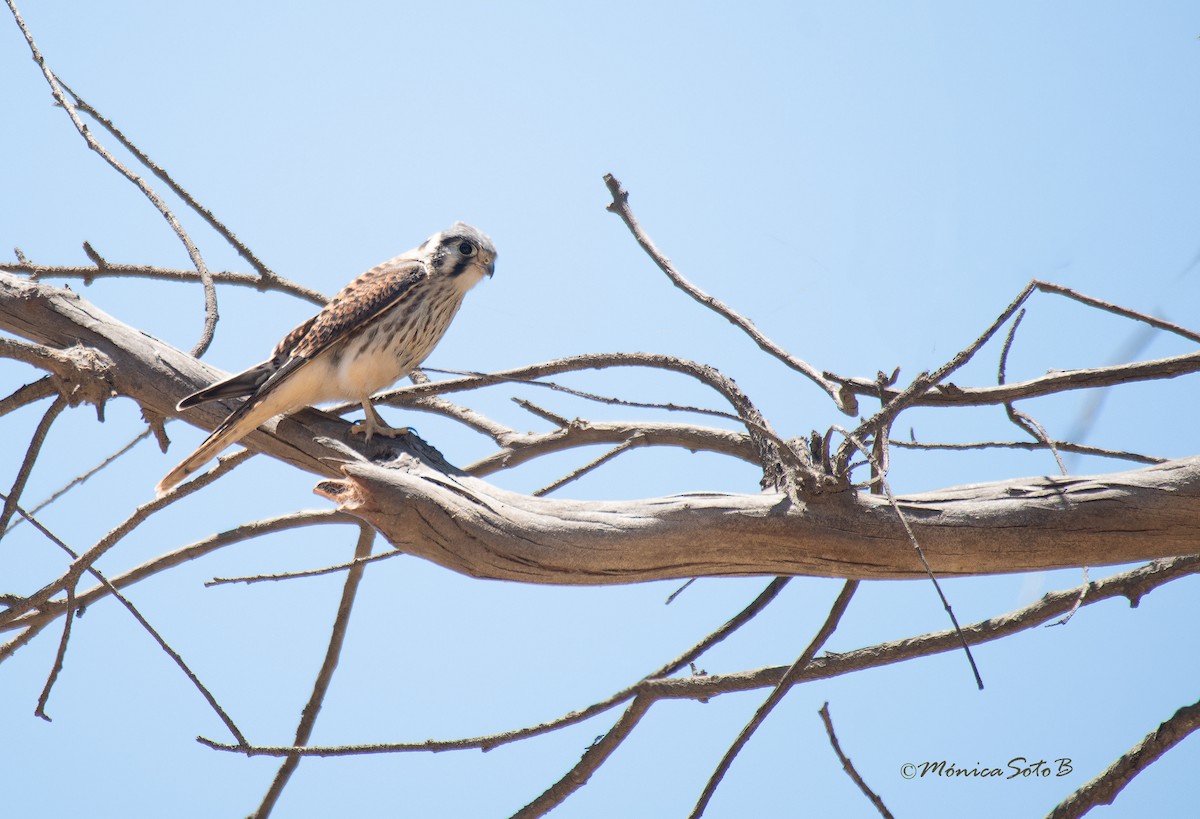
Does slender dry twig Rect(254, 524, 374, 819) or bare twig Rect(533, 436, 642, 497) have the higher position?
bare twig Rect(533, 436, 642, 497)

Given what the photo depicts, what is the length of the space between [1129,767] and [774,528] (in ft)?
2.68

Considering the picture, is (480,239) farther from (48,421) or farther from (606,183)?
(48,421)

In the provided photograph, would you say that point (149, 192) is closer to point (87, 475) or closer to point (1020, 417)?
point (87, 475)

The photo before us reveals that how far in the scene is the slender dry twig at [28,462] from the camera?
6.18 feet

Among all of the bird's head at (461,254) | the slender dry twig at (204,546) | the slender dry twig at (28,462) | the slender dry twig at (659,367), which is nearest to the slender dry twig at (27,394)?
the slender dry twig at (28,462)

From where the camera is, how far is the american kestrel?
228cm

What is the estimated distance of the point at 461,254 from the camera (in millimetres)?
3115

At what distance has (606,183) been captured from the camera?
A: 2309mm

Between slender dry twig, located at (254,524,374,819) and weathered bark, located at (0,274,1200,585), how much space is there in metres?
0.69

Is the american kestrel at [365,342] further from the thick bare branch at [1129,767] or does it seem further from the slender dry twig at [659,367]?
the thick bare branch at [1129,767]

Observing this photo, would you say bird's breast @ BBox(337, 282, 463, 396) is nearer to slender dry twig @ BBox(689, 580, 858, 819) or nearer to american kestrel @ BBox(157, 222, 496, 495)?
american kestrel @ BBox(157, 222, 496, 495)

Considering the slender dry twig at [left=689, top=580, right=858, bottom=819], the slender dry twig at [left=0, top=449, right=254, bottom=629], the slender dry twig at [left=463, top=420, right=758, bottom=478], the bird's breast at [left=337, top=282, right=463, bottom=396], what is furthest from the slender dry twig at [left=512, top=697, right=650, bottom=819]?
the bird's breast at [left=337, top=282, right=463, bottom=396]

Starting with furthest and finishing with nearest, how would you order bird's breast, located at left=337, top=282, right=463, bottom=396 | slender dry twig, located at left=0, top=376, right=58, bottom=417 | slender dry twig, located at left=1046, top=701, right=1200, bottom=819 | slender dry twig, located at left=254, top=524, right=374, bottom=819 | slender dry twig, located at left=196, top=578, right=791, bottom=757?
bird's breast, located at left=337, top=282, right=463, bottom=396 → slender dry twig, located at left=254, top=524, right=374, bottom=819 → slender dry twig, located at left=0, top=376, right=58, bottom=417 → slender dry twig, located at left=1046, top=701, right=1200, bottom=819 → slender dry twig, located at left=196, top=578, right=791, bottom=757

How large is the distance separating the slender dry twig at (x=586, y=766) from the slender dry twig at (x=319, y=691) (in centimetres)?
80
